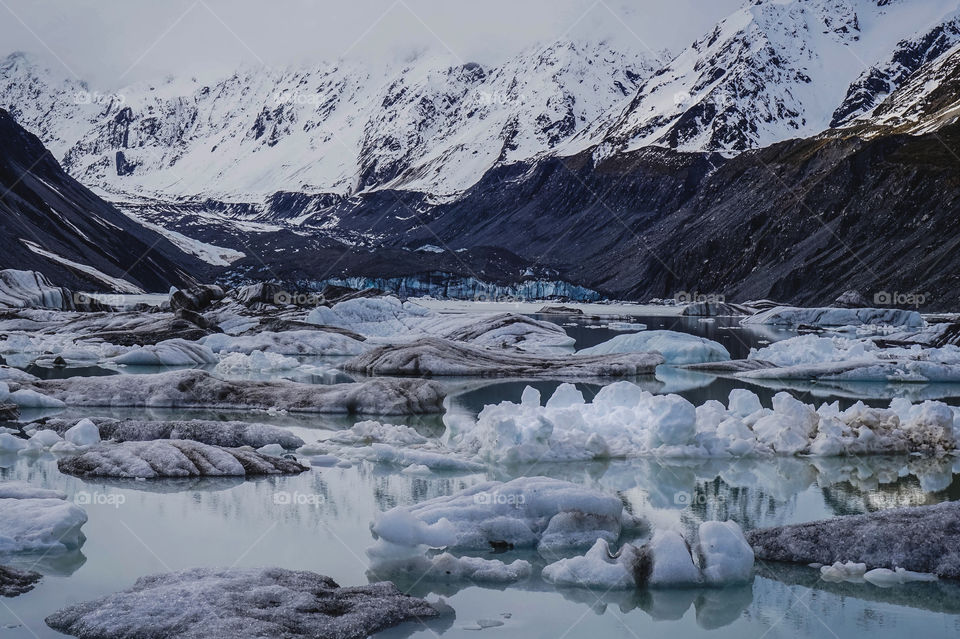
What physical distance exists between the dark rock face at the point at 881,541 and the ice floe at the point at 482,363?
14.3m

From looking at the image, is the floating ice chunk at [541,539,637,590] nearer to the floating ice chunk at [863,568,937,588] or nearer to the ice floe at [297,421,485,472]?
the floating ice chunk at [863,568,937,588]

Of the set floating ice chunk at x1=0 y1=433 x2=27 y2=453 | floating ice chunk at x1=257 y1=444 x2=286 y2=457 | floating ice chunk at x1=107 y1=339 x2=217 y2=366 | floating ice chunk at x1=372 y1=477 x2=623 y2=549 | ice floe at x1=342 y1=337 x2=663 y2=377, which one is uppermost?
floating ice chunk at x1=107 y1=339 x2=217 y2=366

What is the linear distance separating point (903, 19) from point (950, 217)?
133415 mm

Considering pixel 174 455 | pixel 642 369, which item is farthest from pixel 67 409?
pixel 642 369

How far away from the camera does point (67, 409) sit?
50.7ft

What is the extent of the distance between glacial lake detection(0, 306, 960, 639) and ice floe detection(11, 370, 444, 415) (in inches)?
88.9

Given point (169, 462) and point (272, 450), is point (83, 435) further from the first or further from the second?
point (272, 450)

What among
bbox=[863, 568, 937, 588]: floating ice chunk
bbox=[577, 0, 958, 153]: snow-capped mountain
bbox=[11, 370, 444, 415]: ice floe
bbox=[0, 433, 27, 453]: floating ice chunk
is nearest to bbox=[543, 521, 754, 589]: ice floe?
bbox=[863, 568, 937, 588]: floating ice chunk

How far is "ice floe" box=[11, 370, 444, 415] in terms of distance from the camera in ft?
51.3

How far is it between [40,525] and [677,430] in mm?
7226

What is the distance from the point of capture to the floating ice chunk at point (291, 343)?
28.8 metres

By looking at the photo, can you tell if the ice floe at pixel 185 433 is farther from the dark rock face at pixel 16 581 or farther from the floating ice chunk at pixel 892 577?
the floating ice chunk at pixel 892 577

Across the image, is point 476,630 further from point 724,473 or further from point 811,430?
point 811,430

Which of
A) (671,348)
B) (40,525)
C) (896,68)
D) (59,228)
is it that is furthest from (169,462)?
(896,68)
